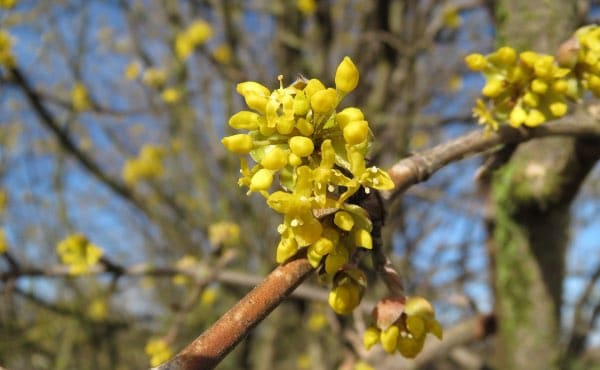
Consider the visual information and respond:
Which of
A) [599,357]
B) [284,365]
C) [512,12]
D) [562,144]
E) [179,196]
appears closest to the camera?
[562,144]

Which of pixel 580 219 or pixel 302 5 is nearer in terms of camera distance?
pixel 302 5

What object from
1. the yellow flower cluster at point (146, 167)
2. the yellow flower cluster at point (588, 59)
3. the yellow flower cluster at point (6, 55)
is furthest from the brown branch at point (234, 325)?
the yellow flower cluster at point (146, 167)

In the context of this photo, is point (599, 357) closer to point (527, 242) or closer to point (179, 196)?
point (527, 242)

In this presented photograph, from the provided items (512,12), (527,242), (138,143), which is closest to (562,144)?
(527,242)

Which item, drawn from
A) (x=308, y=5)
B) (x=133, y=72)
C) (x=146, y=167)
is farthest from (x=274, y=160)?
(x=133, y=72)

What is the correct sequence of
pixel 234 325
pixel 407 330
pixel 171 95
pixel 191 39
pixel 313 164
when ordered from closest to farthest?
pixel 234 325
pixel 313 164
pixel 407 330
pixel 191 39
pixel 171 95

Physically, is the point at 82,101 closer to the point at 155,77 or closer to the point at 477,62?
the point at 155,77

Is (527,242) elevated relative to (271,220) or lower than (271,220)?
lower
